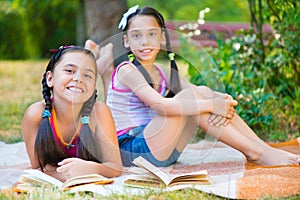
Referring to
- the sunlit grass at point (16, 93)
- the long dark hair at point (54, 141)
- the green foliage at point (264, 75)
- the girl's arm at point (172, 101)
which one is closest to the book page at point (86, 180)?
the long dark hair at point (54, 141)

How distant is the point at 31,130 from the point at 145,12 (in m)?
0.84

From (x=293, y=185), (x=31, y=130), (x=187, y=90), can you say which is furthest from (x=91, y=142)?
(x=293, y=185)

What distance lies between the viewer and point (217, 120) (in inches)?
113

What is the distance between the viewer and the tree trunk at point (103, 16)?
6.27 meters

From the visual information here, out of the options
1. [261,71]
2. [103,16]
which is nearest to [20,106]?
[103,16]

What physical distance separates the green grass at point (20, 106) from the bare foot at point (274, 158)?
0.59 m

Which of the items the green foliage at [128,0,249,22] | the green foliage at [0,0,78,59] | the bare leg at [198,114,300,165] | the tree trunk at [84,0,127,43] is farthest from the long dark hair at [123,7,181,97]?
the green foliage at [128,0,249,22]

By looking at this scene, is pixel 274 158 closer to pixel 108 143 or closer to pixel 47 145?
pixel 108 143

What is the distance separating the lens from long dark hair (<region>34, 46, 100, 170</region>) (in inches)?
105

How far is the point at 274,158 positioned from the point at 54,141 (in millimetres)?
1131

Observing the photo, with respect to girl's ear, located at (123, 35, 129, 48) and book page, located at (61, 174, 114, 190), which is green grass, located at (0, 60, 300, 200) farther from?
girl's ear, located at (123, 35, 129, 48)

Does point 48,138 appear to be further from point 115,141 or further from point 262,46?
point 262,46

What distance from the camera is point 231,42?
4.50 meters

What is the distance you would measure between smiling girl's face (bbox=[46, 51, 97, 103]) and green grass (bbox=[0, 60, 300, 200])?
0.51m
